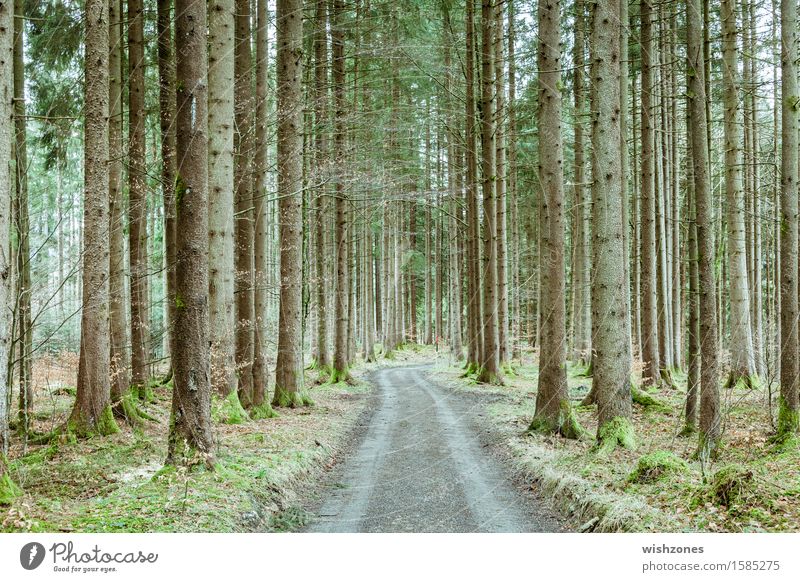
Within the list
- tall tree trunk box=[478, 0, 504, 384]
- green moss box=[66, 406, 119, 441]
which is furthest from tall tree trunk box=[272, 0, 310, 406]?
tall tree trunk box=[478, 0, 504, 384]

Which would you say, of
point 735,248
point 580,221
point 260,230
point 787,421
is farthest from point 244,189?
point 580,221

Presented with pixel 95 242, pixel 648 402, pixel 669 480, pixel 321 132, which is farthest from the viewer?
pixel 321 132

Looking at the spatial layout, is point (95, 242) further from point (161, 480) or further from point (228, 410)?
point (161, 480)

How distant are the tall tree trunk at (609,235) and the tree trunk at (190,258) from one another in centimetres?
510

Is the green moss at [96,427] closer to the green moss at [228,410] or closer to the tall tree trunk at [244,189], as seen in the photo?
the green moss at [228,410]

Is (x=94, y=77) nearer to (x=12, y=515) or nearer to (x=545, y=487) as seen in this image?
(x=12, y=515)

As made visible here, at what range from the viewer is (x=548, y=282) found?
941 cm

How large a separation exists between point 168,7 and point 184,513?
10018 millimetres

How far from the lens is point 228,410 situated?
9.64 meters

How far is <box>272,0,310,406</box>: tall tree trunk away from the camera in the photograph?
1178cm

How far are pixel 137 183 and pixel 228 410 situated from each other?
477 cm

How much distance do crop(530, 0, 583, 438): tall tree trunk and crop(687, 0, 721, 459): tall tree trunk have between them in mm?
2362
